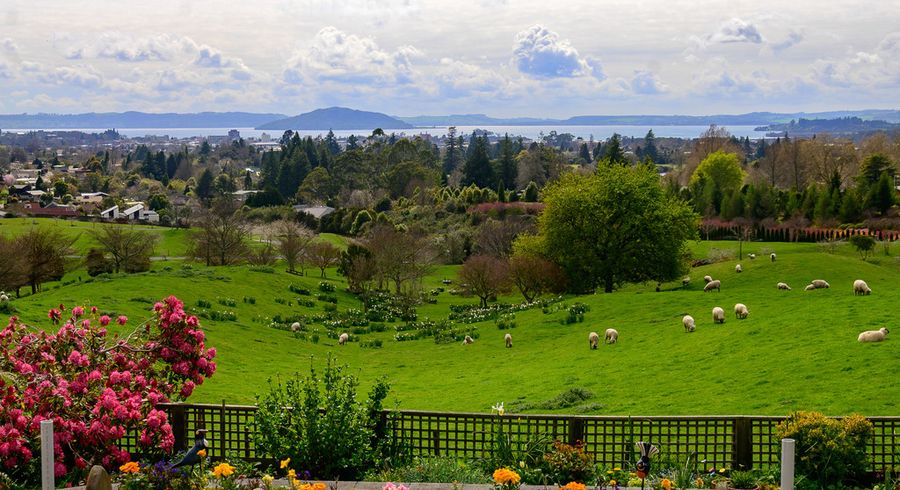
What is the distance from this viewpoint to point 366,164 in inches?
4862

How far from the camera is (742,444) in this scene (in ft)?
34.4

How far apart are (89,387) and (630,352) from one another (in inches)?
642

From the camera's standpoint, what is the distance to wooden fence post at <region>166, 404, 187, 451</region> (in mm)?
11117

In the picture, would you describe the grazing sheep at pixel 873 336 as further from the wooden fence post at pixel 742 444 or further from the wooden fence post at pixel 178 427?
the wooden fence post at pixel 178 427

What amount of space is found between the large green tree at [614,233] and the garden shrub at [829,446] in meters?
32.1

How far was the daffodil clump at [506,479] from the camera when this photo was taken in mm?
8180

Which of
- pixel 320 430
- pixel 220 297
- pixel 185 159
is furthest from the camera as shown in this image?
pixel 185 159

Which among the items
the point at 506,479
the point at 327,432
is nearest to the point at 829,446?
the point at 506,479

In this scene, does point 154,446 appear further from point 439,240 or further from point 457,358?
point 439,240

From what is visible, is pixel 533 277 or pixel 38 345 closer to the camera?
pixel 38 345

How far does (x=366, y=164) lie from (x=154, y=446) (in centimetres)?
11398

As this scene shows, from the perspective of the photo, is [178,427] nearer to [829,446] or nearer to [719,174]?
[829,446]

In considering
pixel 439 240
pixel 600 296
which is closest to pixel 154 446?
pixel 600 296

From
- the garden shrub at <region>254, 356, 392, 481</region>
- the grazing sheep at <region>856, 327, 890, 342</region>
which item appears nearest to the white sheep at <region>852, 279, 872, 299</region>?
the grazing sheep at <region>856, 327, 890, 342</region>
